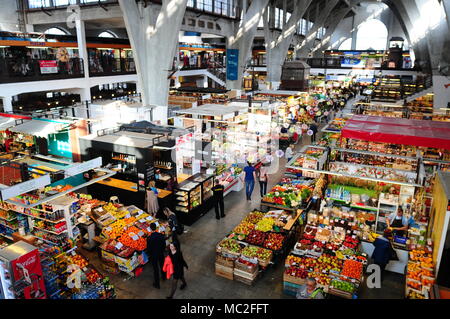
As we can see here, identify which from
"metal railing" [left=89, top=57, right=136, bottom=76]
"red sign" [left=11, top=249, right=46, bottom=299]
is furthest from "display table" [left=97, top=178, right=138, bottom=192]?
"metal railing" [left=89, top=57, right=136, bottom=76]

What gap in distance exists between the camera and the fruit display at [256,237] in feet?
25.8

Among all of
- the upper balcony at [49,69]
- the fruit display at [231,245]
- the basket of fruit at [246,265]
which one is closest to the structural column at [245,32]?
the upper balcony at [49,69]

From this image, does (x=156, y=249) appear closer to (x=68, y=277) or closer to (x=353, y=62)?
(x=68, y=277)

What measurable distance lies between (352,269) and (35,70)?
1596cm

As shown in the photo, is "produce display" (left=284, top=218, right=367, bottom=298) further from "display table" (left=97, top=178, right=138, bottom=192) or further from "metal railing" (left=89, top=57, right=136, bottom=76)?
"metal railing" (left=89, top=57, right=136, bottom=76)

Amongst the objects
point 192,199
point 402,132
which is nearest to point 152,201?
point 192,199

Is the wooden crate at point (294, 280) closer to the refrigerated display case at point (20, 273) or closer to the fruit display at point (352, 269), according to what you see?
the fruit display at point (352, 269)

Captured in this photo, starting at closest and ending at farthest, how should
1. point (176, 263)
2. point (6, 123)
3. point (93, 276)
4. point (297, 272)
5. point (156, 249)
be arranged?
point (176, 263) < point (93, 276) < point (297, 272) < point (156, 249) < point (6, 123)

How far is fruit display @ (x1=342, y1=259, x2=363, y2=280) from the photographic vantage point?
6637 millimetres

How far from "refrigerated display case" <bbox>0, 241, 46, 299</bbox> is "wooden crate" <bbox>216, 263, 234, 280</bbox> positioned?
3.48 m

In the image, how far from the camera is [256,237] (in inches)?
316

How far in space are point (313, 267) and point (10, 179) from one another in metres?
8.07

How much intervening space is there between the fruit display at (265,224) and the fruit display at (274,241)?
10.4 inches

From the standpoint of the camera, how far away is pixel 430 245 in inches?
273
